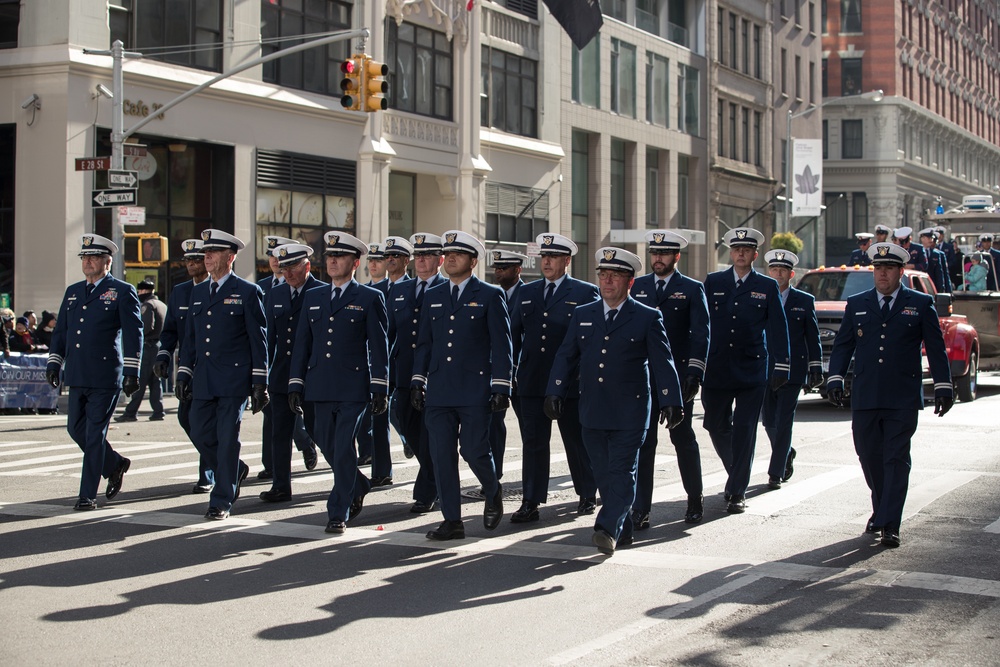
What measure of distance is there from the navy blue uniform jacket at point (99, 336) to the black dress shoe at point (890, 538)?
19.5ft

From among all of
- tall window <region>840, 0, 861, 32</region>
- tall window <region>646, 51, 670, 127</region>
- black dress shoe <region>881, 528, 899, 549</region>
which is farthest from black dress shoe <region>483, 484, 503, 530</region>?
tall window <region>840, 0, 861, 32</region>

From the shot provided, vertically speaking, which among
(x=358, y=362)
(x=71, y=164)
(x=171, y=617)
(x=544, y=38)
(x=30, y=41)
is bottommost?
(x=171, y=617)

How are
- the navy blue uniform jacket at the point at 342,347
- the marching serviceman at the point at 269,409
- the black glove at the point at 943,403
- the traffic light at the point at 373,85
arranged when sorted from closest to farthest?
the black glove at the point at 943,403 → the navy blue uniform jacket at the point at 342,347 → the marching serviceman at the point at 269,409 → the traffic light at the point at 373,85

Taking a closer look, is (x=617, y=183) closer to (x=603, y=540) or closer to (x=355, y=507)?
(x=355, y=507)

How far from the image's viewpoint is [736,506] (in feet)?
35.3

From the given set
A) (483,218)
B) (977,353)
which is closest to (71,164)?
(483,218)

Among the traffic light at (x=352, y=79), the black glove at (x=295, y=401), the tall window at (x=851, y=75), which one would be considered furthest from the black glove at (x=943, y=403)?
the tall window at (x=851, y=75)

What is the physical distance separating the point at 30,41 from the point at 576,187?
2177cm

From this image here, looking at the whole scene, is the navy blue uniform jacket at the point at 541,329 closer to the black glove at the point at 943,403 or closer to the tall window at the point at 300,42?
the black glove at the point at 943,403

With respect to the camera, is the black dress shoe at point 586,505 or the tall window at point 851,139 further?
the tall window at point 851,139

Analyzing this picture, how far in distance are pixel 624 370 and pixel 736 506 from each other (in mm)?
2350

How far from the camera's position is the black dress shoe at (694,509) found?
10258 millimetres

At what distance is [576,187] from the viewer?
1773 inches

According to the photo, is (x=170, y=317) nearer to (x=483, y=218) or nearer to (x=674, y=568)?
(x=674, y=568)
